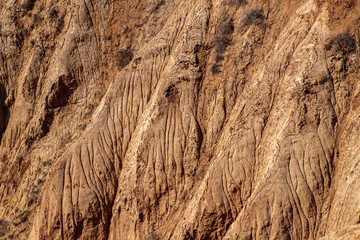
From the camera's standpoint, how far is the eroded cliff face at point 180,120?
1645cm

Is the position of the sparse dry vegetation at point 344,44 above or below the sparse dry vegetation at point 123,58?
below

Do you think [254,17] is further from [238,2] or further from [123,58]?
[123,58]

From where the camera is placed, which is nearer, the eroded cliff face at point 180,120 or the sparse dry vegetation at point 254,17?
the eroded cliff face at point 180,120

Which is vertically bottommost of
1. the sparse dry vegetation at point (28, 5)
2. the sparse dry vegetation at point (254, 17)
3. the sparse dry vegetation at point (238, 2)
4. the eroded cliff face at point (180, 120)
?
the eroded cliff face at point (180, 120)

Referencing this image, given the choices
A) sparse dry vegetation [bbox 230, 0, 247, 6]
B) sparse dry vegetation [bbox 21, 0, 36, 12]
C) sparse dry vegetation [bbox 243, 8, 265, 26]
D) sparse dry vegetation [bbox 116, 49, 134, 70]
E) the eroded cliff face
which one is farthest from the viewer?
sparse dry vegetation [bbox 21, 0, 36, 12]

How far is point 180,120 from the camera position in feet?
64.2

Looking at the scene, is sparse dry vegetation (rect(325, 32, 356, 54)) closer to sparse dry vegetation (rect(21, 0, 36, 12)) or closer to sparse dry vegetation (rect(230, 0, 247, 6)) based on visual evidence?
sparse dry vegetation (rect(230, 0, 247, 6))

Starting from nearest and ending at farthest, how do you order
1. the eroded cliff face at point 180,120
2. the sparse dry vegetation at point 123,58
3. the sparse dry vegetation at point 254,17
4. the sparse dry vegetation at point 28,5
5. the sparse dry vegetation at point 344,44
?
the eroded cliff face at point 180,120 → the sparse dry vegetation at point 344,44 → the sparse dry vegetation at point 254,17 → the sparse dry vegetation at point 123,58 → the sparse dry vegetation at point 28,5

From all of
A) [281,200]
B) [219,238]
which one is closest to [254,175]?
[281,200]

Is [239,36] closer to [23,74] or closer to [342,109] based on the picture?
[342,109]

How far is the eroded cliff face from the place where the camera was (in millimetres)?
16453

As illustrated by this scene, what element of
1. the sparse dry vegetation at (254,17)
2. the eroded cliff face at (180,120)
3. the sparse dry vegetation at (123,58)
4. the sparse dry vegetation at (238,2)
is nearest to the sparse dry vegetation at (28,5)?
the eroded cliff face at (180,120)

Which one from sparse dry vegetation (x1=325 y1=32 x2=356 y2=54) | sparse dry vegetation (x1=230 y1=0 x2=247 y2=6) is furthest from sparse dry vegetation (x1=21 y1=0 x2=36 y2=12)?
sparse dry vegetation (x1=325 y1=32 x2=356 y2=54)

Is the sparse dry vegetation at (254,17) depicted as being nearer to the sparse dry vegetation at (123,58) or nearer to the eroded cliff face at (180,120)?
the eroded cliff face at (180,120)
